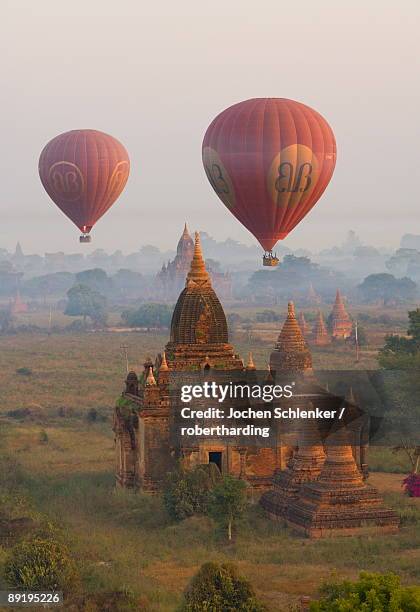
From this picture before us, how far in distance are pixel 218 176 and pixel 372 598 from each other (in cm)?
2389

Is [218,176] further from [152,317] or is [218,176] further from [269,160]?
[152,317]

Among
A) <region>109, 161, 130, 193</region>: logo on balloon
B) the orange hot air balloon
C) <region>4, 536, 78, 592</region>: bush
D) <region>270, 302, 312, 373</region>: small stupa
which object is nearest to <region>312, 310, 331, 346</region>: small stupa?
<region>109, 161, 130, 193</region>: logo on balloon

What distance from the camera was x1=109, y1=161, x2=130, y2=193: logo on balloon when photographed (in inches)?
2319

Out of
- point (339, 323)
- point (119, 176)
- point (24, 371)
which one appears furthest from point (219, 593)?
point (339, 323)

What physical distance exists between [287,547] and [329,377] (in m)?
20.9

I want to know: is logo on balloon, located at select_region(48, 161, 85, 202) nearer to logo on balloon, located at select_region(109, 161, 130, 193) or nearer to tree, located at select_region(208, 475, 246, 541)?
logo on balloon, located at select_region(109, 161, 130, 193)

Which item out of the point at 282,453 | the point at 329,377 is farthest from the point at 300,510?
the point at 329,377

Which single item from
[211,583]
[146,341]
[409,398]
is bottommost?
[211,583]

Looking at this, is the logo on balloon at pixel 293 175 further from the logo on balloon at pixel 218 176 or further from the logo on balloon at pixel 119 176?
the logo on balloon at pixel 119 176

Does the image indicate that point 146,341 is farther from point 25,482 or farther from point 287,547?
point 287,547

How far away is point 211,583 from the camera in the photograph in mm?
Answer: 24406

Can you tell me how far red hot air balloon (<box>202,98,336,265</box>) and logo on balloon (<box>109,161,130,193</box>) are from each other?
49.4 feet

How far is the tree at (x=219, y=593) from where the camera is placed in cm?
2409

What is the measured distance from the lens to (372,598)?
72.6ft
